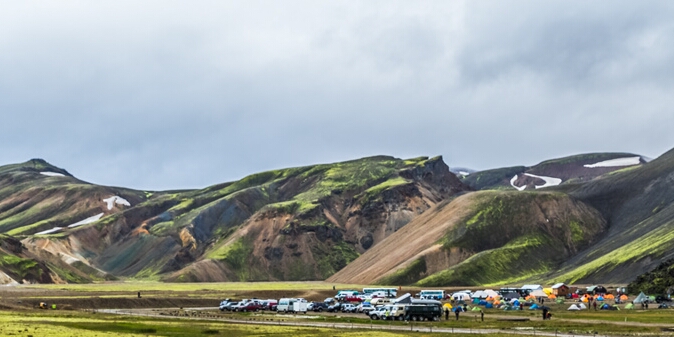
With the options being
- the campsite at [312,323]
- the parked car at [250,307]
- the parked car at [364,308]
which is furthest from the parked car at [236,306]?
the parked car at [364,308]

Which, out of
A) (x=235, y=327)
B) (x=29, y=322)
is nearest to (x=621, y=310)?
(x=235, y=327)

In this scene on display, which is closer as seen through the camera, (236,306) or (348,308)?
(348,308)

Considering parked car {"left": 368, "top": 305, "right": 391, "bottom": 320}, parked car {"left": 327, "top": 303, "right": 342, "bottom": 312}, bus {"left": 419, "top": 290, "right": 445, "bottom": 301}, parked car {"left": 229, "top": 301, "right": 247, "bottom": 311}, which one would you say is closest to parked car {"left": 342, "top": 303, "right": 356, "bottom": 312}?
parked car {"left": 327, "top": 303, "right": 342, "bottom": 312}

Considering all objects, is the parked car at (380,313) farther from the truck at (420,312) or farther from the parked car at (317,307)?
the parked car at (317,307)

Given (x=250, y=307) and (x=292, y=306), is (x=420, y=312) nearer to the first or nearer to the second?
(x=292, y=306)

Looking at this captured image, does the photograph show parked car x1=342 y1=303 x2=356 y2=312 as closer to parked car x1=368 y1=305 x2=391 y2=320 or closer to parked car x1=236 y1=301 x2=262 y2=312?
parked car x1=236 y1=301 x2=262 y2=312

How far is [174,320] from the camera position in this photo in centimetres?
9669

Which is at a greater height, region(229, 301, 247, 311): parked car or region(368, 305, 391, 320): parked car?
region(229, 301, 247, 311): parked car

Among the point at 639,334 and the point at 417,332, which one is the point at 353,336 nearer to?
the point at 417,332

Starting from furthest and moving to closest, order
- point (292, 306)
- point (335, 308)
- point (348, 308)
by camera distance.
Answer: point (335, 308) → point (348, 308) → point (292, 306)

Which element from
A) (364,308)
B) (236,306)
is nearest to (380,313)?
(364,308)

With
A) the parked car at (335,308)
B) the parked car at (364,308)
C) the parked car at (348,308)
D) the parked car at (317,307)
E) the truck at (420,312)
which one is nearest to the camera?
the truck at (420,312)

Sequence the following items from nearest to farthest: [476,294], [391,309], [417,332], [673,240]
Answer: [417,332] → [391,309] → [476,294] → [673,240]

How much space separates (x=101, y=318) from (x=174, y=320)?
9179 mm
